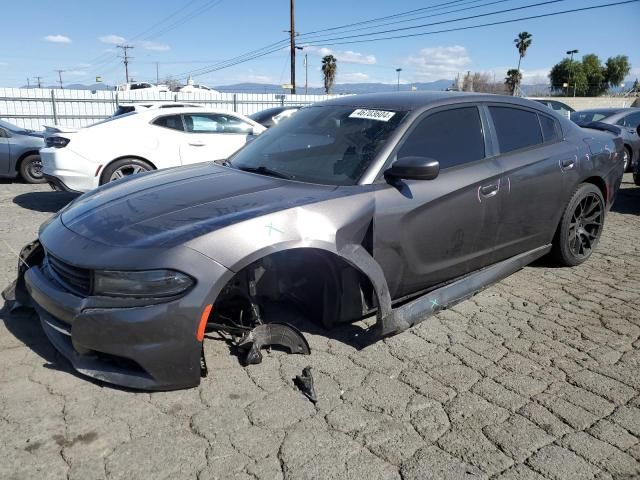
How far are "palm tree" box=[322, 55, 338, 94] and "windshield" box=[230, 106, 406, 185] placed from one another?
168 feet

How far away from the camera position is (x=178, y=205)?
2871mm

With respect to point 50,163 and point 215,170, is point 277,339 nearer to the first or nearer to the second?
point 215,170

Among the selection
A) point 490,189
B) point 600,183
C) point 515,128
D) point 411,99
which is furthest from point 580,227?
point 411,99

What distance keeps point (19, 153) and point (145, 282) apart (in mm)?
8770

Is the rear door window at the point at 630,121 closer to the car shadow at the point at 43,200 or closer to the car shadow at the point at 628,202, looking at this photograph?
the car shadow at the point at 628,202

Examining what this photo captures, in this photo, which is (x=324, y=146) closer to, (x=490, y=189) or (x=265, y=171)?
(x=265, y=171)

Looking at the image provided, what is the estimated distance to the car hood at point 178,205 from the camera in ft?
8.48

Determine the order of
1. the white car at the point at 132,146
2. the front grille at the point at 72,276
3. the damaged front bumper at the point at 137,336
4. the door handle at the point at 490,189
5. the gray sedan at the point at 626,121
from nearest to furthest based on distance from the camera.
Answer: the damaged front bumper at the point at 137,336
the front grille at the point at 72,276
the door handle at the point at 490,189
the white car at the point at 132,146
the gray sedan at the point at 626,121

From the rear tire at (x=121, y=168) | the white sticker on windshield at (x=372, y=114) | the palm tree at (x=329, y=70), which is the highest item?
the palm tree at (x=329, y=70)

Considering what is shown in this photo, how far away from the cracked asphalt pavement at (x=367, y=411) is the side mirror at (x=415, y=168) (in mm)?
1087

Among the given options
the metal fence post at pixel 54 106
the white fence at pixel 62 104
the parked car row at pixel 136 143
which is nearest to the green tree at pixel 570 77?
the white fence at pixel 62 104

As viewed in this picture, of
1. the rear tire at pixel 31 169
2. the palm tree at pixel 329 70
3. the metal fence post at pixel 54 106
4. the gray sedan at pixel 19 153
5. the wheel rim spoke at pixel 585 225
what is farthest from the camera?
the palm tree at pixel 329 70

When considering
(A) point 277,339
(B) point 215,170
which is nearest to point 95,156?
(B) point 215,170

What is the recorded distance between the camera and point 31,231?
591 centimetres
